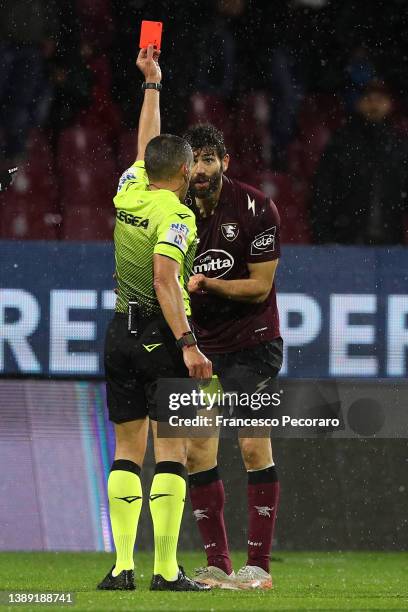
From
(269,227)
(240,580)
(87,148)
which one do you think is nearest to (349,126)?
(87,148)

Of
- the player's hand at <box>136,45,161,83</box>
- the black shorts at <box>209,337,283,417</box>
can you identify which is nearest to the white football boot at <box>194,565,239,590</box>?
the black shorts at <box>209,337,283,417</box>

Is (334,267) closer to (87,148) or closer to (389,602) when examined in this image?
(87,148)

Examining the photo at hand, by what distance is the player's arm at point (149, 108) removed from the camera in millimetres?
5449

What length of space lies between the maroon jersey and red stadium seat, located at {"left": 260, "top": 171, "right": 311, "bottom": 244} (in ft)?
10.9

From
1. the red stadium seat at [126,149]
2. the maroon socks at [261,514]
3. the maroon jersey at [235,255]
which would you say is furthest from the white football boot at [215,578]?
the red stadium seat at [126,149]

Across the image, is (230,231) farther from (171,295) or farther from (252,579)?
(252,579)

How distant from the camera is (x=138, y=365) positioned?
481cm

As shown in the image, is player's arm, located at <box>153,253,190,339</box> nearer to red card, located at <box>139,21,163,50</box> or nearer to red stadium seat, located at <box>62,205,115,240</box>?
red card, located at <box>139,21,163,50</box>

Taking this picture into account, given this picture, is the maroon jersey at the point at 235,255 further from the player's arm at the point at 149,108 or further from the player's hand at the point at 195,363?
the player's hand at the point at 195,363

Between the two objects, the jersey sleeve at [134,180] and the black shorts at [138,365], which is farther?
the jersey sleeve at [134,180]

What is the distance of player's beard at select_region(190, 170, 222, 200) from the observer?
5.48 m

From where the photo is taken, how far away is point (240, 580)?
17.0ft

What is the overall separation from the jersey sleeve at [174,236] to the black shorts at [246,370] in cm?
94

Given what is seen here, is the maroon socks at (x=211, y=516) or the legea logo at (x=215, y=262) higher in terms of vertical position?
the legea logo at (x=215, y=262)
